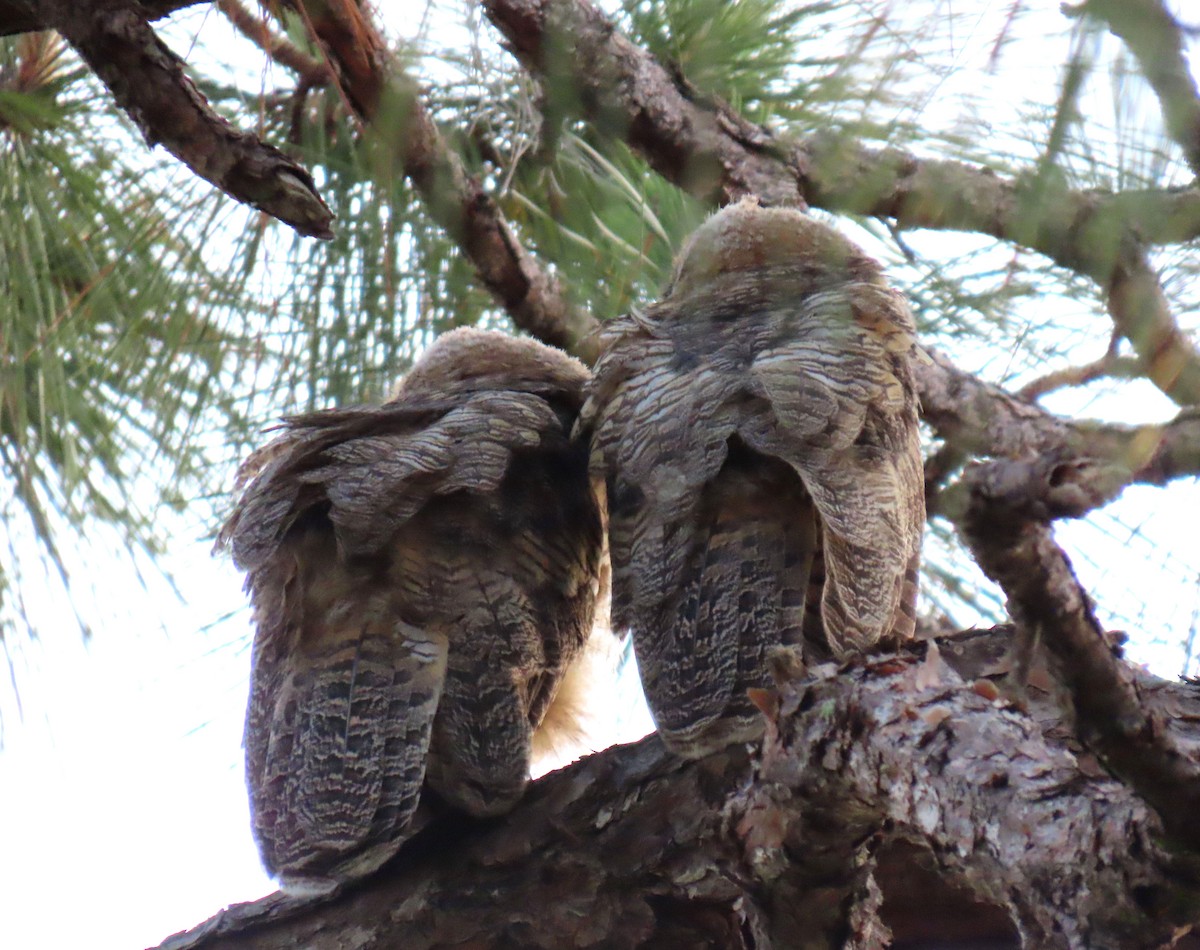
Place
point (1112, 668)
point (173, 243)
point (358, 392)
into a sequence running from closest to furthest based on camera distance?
point (1112, 668)
point (173, 243)
point (358, 392)

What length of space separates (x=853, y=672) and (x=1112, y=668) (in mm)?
405

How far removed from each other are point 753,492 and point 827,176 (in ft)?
2.19

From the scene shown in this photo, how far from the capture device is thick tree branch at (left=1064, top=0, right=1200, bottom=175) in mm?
675

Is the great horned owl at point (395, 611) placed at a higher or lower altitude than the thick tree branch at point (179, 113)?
lower

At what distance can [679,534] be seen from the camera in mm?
1604

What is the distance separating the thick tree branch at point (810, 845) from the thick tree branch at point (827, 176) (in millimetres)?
313

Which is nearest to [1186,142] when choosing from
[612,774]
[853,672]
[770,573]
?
[853,672]

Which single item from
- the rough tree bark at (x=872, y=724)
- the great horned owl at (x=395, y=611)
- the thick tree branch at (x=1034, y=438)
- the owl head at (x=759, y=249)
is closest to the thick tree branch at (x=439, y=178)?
the rough tree bark at (x=872, y=724)

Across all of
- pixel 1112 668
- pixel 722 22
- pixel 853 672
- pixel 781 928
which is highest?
pixel 722 22

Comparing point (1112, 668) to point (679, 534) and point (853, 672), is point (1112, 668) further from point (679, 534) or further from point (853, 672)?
point (679, 534)

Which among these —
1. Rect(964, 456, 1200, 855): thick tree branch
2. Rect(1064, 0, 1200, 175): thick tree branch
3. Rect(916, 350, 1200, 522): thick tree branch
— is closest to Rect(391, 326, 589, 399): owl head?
Rect(916, 350, 1200, 522): thick tree branch

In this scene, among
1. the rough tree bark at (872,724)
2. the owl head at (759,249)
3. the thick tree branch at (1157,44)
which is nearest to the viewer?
the thick tree branch at (1157,44)

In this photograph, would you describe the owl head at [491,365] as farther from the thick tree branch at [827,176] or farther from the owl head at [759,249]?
the thick tree branch at [827,176]

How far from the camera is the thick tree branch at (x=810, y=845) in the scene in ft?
3.41
